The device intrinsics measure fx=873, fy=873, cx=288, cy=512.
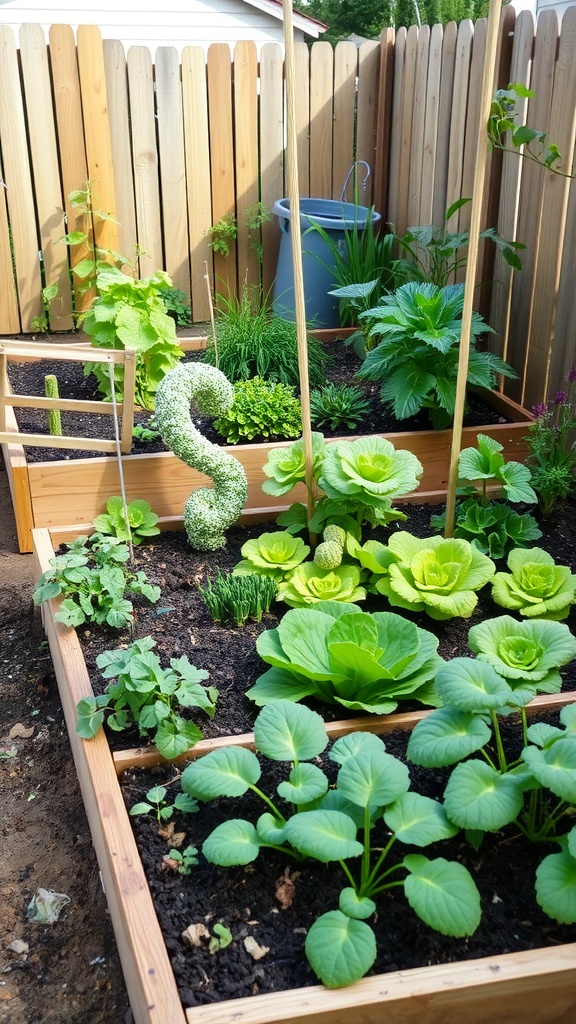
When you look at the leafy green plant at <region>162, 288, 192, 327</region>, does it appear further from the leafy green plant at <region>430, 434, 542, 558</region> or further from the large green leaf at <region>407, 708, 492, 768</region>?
the large green leaf at <region>407, 708, 492, 768</region>

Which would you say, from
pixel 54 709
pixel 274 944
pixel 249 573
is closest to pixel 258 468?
pixel 249 573

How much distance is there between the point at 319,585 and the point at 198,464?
0.67 m

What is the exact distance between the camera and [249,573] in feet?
8.82

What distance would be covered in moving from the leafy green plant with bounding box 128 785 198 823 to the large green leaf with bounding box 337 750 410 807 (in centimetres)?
40

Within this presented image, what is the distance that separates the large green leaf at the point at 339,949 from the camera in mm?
1398

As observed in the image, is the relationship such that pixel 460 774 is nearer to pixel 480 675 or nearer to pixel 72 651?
pixel 480 675

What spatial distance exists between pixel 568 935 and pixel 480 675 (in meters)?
0.48

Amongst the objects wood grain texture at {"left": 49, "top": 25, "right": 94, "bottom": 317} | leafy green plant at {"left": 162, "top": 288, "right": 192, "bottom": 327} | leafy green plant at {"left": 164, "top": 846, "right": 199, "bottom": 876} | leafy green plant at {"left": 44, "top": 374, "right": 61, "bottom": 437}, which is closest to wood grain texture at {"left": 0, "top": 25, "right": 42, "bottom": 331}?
wood grain texture at {"left": 49, "top": 25, "right": 94, "bottom": 317}

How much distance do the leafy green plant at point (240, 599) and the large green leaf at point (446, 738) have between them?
884 mm

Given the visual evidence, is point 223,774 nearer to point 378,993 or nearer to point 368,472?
point 378,993

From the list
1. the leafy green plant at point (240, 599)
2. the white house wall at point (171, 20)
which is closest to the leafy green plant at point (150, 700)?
the leafy green plant at point (240, 599)

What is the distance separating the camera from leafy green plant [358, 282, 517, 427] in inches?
129

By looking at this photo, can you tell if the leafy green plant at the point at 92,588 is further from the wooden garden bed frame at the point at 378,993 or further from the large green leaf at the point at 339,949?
the large green leaf at the point at 339,949

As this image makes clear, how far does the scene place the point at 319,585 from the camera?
8.36ft
